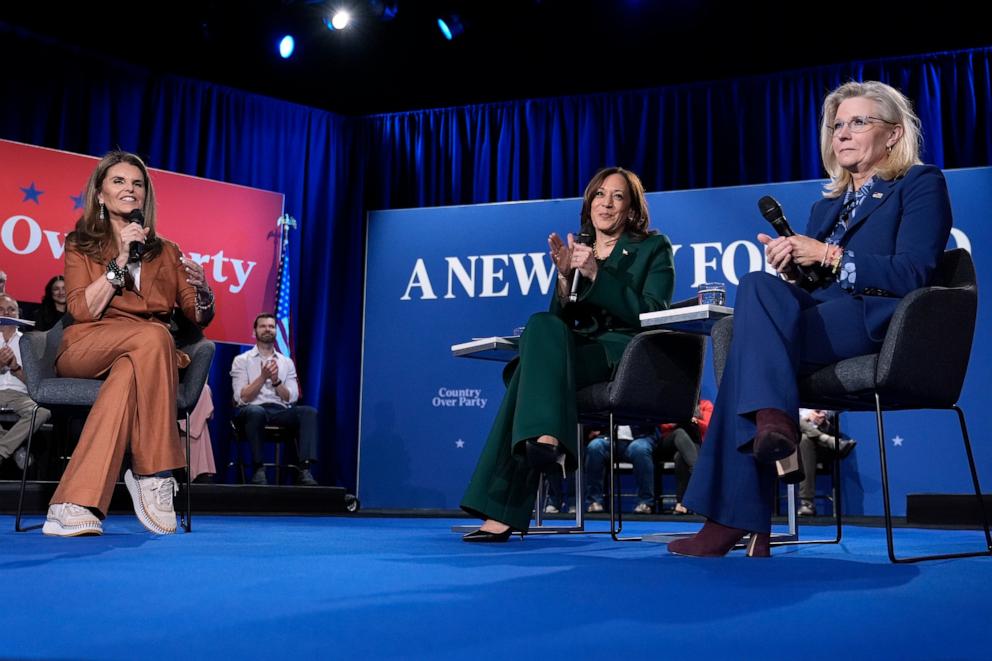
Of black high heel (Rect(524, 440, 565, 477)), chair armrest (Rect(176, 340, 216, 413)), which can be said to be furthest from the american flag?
black high heel (Rect(524, 440, 565, 477))

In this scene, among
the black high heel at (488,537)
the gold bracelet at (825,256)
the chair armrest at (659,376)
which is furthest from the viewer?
the chair armrest at (659,376)

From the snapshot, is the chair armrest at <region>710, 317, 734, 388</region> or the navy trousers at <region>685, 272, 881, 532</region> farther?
the chair armrest at <region>710, 317, 734, 388</region>

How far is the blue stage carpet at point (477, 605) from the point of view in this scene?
0.98 metres

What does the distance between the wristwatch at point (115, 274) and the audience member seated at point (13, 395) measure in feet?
9.13

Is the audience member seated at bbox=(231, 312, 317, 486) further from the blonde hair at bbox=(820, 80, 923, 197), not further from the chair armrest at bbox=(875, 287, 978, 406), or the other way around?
the chair armrest at bbox=(875, 287, 978, 406)

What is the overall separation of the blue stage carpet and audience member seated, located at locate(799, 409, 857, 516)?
3.64 meters

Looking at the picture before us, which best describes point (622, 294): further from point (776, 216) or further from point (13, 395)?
point (13, 395)

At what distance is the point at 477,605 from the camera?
4.19 feet

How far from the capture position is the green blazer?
2.82m

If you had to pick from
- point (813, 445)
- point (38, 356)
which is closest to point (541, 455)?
point (38, 356)

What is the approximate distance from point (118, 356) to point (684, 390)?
1.64 metres

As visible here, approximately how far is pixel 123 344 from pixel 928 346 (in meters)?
2.11

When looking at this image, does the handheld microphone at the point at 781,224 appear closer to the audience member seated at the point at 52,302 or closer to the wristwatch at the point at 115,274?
the wristwatch at the point at 115,274

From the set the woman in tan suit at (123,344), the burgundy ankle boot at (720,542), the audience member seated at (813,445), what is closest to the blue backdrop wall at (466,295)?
the audience member seated at (813,445)
